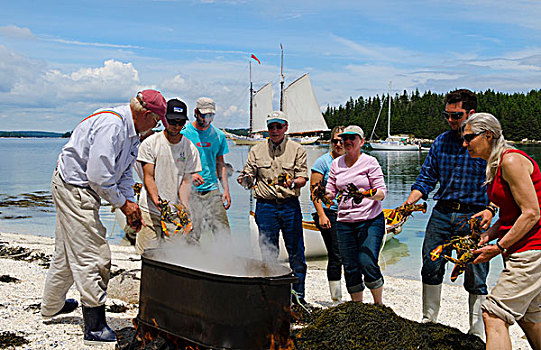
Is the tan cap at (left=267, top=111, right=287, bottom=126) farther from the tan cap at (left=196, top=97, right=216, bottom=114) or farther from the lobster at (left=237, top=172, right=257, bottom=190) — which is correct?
the tan cap at (left=196, top=97, right=216, bottom=114)

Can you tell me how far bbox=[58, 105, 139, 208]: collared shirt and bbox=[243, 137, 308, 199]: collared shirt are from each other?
6.06ft

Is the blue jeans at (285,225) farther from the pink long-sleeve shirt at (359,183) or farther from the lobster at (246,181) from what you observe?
the pink long-sleeve shirt at (359,183)

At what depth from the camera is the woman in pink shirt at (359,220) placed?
5246 mm

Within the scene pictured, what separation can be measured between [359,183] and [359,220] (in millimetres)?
414

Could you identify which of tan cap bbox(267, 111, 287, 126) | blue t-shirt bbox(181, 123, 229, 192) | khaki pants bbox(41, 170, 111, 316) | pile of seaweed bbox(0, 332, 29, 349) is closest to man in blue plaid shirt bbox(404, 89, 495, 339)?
tan cap bbox(267, 111, 287, 126)

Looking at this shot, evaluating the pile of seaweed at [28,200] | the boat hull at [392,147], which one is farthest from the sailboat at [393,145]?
the pile of seaweed at [28,200]

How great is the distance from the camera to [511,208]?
3562 millimetres

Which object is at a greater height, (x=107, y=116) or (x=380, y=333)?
(x=107, y=116)

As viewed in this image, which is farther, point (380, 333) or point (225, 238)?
point (225, 238)

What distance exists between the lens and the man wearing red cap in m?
4.24

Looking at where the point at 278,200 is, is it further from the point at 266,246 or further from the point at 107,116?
the point at 107,116

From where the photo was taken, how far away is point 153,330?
3984 millimetres

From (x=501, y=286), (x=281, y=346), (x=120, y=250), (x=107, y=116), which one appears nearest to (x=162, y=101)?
(x=107, y=116)

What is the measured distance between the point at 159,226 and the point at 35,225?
647 inches
